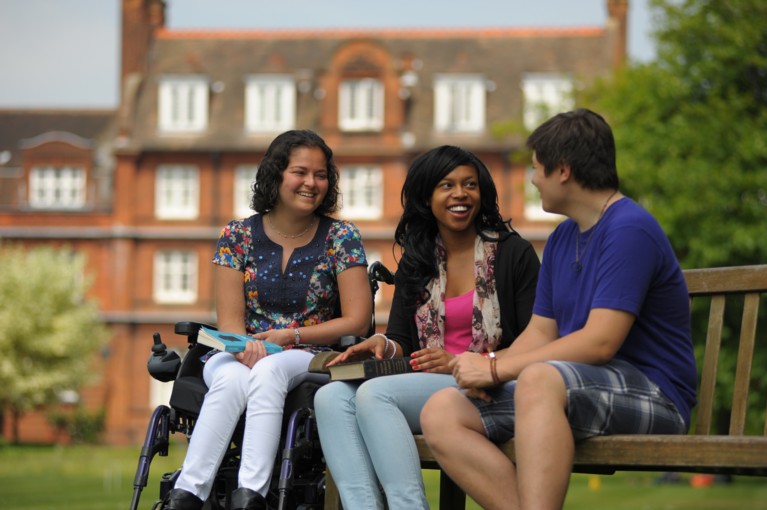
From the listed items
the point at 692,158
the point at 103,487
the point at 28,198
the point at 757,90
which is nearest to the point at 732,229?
the point at 692,158

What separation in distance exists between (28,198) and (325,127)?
10.2 metres

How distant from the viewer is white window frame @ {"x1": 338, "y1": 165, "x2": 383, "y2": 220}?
146ft

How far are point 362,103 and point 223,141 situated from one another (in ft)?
15.1

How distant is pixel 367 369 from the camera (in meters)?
4.71

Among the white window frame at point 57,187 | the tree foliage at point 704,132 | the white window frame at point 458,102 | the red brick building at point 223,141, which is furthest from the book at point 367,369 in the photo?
the white window frame at point 57,187

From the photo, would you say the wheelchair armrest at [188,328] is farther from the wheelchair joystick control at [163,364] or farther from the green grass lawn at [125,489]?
the green grass lawn at [125,489]

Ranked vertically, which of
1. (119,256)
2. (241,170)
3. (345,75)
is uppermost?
(345,75)

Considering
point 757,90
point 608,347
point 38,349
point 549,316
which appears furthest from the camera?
point 38,349

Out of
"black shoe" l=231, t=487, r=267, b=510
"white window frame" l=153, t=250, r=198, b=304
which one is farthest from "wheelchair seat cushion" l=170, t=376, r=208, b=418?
"white window frame" l=153, t=250, r=198, b=304

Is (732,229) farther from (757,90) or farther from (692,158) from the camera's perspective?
(757,90)

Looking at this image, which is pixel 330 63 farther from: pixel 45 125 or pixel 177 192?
pixel 45 125

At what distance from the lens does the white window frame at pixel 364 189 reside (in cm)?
4450

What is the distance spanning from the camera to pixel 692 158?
26.4 metres

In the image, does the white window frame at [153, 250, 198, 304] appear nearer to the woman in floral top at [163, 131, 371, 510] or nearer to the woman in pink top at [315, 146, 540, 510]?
the woman in floral top at [163, 131, 371, 510]
